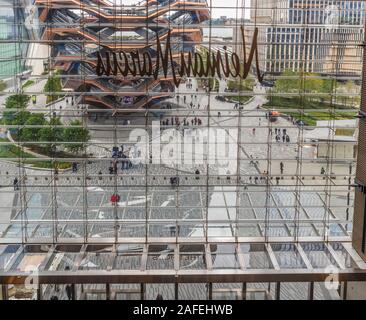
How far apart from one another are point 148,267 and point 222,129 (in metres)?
2.25

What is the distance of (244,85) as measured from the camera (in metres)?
5.12

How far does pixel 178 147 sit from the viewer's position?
566 cm

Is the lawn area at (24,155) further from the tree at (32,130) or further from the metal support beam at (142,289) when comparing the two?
the metal support beam at (142,289)

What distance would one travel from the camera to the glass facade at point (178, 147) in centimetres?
366

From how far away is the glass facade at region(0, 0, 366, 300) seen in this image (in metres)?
3.66

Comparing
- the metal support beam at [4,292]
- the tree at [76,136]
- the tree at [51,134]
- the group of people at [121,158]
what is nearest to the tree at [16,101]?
the tree at [51,134]

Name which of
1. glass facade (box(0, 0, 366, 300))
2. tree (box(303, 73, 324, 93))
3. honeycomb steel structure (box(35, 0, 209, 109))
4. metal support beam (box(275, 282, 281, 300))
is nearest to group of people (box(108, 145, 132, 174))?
glass facade (box(0, 0, 366, 300))

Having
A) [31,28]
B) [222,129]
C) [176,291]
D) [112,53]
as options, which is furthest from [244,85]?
[176,291]

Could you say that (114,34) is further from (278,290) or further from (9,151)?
(278,290)

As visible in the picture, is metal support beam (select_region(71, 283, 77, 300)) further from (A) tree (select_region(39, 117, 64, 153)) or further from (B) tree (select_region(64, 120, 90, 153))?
(B) tree (select_region(64, 120, 90, 153))

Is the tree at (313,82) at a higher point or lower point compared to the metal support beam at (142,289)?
higher

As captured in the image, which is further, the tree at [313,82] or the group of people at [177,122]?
the group of people at [177,122]

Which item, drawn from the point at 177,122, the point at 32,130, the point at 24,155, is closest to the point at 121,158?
the point at 177,122

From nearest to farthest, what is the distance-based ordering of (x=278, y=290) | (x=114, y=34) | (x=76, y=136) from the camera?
(x=278, y=290) < (x=114, y=34) < (x=76, y=136)
